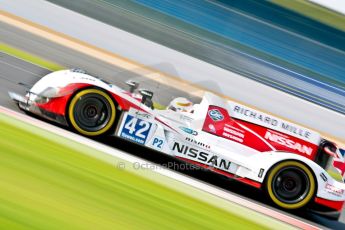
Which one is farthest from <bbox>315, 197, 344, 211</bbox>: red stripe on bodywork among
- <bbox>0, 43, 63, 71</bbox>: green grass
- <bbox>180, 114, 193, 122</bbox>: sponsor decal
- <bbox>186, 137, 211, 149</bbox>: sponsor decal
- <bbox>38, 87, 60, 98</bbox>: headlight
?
<bbox>0, 43, 63, 71</bbox>: green grass

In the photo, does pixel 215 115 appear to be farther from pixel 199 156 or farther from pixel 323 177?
pixel 323 177

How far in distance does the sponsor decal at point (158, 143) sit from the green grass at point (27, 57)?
3.58m

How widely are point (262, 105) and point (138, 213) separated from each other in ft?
21.5

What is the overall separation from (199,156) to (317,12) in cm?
667

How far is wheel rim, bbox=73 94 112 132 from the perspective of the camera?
22.0 feet

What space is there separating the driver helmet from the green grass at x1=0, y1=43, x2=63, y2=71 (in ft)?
10.4

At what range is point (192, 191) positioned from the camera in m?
6.39

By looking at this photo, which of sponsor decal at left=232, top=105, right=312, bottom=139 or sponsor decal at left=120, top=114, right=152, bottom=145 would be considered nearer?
sponsor decal at left=120, top=114, right=152, bottom=145

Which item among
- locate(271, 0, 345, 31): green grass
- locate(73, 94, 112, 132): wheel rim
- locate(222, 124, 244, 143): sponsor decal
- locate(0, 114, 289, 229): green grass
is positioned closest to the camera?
locate(0, 114, 289, 229): green grass

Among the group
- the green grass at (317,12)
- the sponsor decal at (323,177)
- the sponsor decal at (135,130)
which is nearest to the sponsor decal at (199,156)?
the sponsor decal at (135,130)

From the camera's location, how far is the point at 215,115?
7.10 m

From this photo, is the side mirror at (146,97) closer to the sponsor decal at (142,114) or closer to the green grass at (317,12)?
the sponsor decal at (142,114)

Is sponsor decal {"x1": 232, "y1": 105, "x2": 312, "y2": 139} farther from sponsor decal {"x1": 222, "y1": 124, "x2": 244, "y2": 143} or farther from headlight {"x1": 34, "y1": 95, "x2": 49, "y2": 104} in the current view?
headlight {"x1": 34, "y1": 95, "x2": 49, "y2": 104}

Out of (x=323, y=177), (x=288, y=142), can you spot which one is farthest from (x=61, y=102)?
(x=323, y=177)
